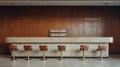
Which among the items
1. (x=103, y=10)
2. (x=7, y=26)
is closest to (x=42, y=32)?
(x=7, y=26)

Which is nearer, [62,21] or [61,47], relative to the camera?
[61,47]

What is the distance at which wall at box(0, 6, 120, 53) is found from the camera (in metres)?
11.3

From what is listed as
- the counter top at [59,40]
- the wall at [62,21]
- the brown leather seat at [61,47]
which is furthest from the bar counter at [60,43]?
the wall at [62,21]

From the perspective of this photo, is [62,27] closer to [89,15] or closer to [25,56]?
[89,15]

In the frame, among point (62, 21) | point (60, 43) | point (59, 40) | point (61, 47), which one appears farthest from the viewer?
point (62, 21)

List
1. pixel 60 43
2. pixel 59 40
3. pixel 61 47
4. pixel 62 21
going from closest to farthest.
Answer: pixel 61 47, pixel 59 40, pixel 60 43, pixel 62 21

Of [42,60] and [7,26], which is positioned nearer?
[42,60]

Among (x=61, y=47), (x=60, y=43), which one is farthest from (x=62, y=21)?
(x=61, y=47)

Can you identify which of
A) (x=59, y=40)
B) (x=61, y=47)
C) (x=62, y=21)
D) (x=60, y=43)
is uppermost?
(x=62, y=21)

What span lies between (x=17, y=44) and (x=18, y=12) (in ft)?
7.37

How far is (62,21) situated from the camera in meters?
11.4

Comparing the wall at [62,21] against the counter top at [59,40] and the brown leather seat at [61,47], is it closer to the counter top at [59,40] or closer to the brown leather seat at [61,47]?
the counter top at [59,40]

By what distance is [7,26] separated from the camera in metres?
11.4

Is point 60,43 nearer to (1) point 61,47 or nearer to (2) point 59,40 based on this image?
(2) point 59,40
